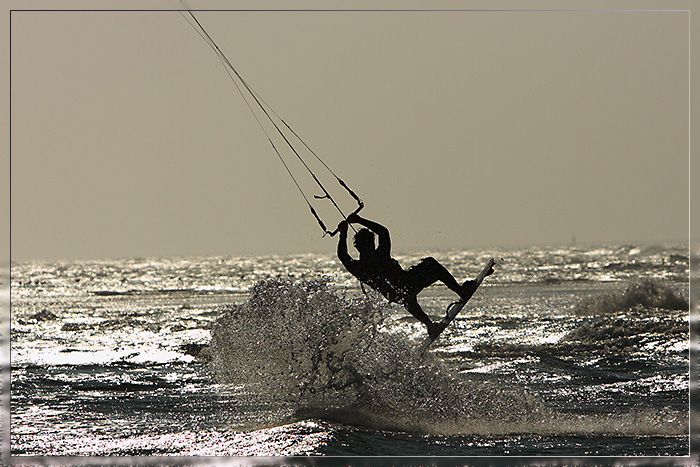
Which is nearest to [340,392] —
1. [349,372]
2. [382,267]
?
[349,372]

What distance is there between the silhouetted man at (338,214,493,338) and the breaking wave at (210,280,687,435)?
80cm

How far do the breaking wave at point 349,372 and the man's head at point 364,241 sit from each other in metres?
1.34

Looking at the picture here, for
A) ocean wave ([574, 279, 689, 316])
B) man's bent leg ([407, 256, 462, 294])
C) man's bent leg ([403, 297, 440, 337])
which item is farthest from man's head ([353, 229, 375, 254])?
ocean wave ([574, 279, 689, 316])

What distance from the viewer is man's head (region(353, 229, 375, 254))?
1049 cm

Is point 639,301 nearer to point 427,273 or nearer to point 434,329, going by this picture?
point 434,329

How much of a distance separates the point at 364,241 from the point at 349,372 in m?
1.96

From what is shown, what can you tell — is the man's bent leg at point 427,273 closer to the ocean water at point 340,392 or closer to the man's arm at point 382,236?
the man's arm at point 382,236

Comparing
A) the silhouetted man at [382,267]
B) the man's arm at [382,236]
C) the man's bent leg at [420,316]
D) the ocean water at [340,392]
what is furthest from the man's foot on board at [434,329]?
the man's arm at [382,236]

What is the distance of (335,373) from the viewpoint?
36.6 feet

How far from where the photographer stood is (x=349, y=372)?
11.2 m

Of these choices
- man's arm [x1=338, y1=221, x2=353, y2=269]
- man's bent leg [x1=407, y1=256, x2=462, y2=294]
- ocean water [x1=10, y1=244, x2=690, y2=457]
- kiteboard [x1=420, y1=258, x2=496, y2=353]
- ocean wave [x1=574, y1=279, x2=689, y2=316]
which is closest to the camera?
ocean water [x1=10, y1=244, x2=690, y2=457]

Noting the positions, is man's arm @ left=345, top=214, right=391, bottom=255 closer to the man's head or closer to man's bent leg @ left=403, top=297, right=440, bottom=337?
the man's head

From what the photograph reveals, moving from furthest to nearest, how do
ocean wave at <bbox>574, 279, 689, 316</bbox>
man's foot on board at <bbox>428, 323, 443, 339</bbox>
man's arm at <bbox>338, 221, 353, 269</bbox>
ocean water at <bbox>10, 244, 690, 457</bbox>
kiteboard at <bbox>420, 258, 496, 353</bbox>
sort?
1. ocean wave at <bbox>574, 279, 689, 316</bbox>
2. kiteboard at <bbox>420, 258, 496, 353</bbox>
3. man's foot on board at <bbox>428, 323, 443, 339</bbox>
4. man's arm at <bbox>338, 221, 353, 269</bbox>
5. ocean water at <bbox>10, 244, 690, 457</bbox>

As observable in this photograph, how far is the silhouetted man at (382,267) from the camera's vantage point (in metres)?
10.5
